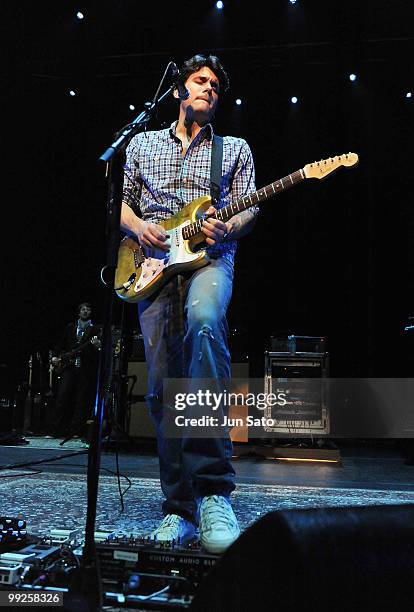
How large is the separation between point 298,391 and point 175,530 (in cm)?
495

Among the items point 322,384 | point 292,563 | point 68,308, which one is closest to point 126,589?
point 292,563

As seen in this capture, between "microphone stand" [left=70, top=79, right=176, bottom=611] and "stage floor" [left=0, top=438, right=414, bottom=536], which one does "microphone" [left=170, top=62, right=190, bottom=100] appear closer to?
"microphone stand" [left=70, top=79, right=176, bottom=611]

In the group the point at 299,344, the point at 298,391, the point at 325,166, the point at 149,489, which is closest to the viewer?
the point at 325,166

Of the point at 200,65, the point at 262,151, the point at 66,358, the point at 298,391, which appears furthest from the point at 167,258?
the point at 262,151

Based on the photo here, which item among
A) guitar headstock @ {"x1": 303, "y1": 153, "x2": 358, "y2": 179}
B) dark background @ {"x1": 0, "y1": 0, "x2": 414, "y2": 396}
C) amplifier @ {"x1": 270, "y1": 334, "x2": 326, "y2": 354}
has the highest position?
dark background @ {"x1": 0, "y1": 0, "x2": 414, "y2": 396}

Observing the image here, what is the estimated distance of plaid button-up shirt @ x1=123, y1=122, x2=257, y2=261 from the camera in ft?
7.52

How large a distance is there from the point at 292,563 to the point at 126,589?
57 cm

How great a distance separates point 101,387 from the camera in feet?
4.62

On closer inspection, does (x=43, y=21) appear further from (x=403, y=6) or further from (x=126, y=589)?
(x=126, y=589)

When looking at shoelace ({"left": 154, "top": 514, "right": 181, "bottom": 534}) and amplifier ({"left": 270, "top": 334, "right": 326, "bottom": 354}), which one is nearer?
shoelace ({"left": 154, "top": 514, "right": 181, "bottom": 534})

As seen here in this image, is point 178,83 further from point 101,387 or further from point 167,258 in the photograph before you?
point 101,387

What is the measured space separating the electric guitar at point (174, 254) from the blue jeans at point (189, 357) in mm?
56

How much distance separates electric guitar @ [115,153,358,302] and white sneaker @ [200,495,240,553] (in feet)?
2.94

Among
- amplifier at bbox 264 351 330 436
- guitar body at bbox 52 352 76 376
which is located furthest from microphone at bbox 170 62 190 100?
guitar body at bbox 52 352 76 376
